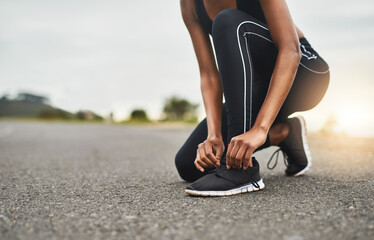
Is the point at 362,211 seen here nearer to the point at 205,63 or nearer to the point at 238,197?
the point at 238,197

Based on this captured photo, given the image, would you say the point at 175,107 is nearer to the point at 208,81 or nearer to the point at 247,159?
the point at 208,81

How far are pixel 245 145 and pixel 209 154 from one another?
0.23 m

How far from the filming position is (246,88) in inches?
61.4

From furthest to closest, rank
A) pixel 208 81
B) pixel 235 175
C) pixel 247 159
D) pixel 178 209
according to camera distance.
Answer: pixel 208 81
pixel 235 175
pixel 247 159
pixel 178 209

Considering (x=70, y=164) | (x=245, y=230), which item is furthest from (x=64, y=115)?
(x=245, y=230)

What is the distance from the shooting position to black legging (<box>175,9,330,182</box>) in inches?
61.4

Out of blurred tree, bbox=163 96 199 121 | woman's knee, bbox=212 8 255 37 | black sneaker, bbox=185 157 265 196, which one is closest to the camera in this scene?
→ black sneaker, bbox=185 157 265 196

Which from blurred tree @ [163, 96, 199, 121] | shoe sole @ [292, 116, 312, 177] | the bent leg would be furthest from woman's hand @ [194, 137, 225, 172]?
blurred tree @ [163, 96, 199, 121]

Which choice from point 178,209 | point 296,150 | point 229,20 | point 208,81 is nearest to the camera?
Answer: point 178,209

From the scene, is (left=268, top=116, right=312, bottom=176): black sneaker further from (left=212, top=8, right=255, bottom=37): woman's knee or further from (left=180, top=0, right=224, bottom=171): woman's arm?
(left=212, top=8, right=255, bottom=37): woman's knee

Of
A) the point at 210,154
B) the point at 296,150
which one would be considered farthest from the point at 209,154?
the point at 296,150

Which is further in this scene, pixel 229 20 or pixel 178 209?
pixel 229 20

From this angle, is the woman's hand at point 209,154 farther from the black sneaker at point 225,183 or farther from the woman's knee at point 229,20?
Answer: the woman's knee at point 229,20

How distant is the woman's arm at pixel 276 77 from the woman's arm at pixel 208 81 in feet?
0.61
